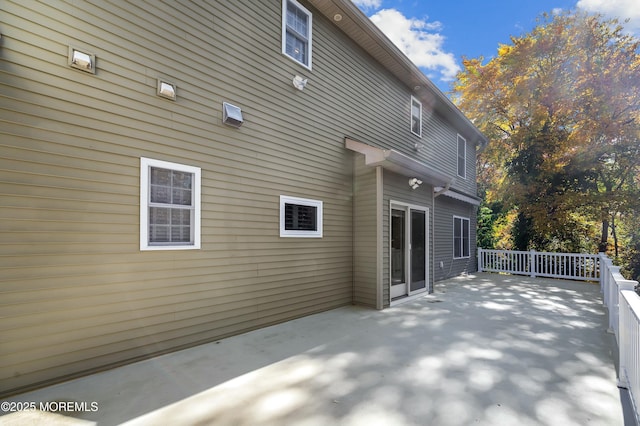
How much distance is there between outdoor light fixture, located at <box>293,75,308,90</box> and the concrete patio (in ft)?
12.6

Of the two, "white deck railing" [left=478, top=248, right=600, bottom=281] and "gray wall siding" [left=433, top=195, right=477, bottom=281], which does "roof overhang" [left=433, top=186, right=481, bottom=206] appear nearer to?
"gray wall siding" [left=433, top=195, right=477, bottom=281]

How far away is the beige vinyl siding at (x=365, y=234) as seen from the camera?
19.3ft

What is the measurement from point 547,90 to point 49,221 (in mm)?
15868

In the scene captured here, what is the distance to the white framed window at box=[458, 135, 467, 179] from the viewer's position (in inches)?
457

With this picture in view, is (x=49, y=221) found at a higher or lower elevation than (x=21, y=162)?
lower

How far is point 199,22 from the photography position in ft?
12.9

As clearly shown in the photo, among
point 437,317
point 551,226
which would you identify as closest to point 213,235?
point 437,317

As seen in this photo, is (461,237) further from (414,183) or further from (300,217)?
(300,217)

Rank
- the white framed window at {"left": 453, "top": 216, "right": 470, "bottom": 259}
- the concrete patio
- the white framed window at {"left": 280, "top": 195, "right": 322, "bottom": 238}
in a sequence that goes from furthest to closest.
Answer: the white framed window at {"left": 453, "top": 216, "right": 470, "bottom": 259}
the white framed window at {"left": 280, "top": 195, "right": 322, "bottom": 238}
the concrete patio

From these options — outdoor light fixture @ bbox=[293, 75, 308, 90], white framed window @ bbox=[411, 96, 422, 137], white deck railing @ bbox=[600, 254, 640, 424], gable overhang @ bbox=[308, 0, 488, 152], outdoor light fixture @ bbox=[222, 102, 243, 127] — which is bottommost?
white deck railing @ bbox=[600, 254, 640, 424]

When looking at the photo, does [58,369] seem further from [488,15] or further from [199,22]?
[488,15]

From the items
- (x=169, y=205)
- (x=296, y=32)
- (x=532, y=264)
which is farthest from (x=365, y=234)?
(x=532, y=264)

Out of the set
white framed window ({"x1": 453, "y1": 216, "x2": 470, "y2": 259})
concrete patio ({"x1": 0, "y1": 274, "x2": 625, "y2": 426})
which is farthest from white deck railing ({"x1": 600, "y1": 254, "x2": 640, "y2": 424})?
white framed window ({"x1": 453, "y1": 216, "x2": 470, "y2": 259})

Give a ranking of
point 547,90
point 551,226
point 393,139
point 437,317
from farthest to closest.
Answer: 1. point 547,90
2. point 551,226
3. point 393,139
4. point 437,317
